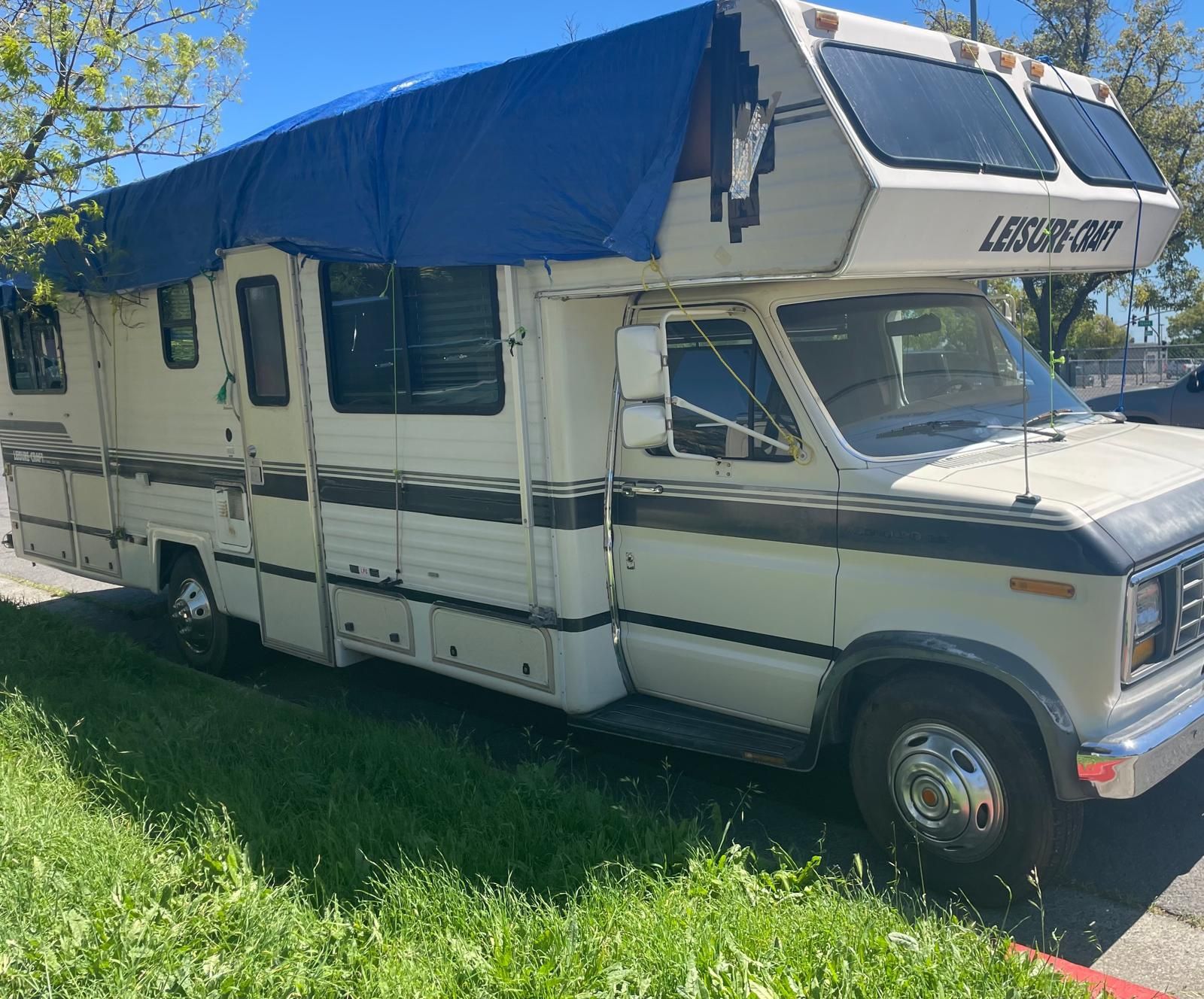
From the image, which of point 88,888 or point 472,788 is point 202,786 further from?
point 472,788

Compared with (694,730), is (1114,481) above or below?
above

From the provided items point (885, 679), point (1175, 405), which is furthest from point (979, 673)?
point (1175, 405)

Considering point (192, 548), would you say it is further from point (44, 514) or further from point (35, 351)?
point (35, 351)

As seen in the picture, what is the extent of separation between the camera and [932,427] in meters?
4.68

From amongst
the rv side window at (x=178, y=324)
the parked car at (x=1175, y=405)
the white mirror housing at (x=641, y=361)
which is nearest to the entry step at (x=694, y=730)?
the white mirror housing at (x=641, y=361)

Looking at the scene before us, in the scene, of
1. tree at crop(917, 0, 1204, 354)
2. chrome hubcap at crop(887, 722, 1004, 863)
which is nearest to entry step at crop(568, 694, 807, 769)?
chrome hubcap at crop(887, 722, 1004, 863)

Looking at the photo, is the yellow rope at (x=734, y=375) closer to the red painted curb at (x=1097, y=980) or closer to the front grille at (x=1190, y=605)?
the front grille at (x=1190, y=605)

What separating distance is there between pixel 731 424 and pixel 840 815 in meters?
1.80

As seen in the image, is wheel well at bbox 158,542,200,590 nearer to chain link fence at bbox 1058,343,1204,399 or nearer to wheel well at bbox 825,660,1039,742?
wheel well at bbox 825,660,1039,742

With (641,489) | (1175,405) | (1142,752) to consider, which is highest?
(641,489)

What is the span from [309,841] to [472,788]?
28.7 inches

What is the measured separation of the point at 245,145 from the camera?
253 inches

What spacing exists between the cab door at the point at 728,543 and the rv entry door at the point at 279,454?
2152 millimetres

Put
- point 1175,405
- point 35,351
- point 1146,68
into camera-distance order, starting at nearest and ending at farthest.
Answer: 1. point 35,351
2. point 1175,405
3. point 1146,68
